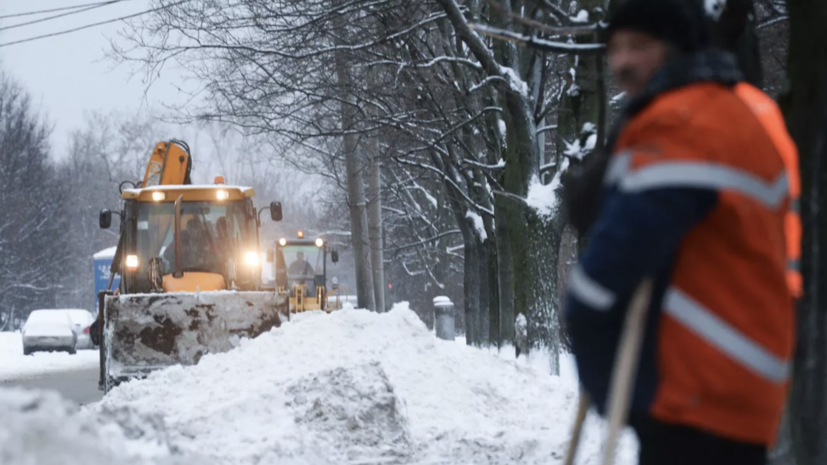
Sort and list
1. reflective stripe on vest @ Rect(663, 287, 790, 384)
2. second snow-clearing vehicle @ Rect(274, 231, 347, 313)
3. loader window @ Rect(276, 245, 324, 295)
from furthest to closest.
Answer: loader window @ Rect(276, 245, 324, 295) → second snow-clearing vehicle @ Rect(274, 231, 347, 313) → reflective stripe on vest @ Rect(663, 287, 790, 384)

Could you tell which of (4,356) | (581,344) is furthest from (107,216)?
(4,356)

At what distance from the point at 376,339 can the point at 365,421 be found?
2.54 metres

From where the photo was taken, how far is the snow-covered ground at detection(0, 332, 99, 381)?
22.6 metres

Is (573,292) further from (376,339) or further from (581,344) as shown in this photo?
(376,339)

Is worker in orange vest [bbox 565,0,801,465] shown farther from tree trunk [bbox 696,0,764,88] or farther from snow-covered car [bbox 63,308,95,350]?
snow-covered car [bbox 63,308,95,350]

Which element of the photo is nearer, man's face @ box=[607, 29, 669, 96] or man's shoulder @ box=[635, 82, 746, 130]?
man's shoulder @ box=[635, 82, 746, 130]

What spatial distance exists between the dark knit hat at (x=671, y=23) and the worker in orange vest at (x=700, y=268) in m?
0.12

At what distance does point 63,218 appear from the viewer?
52062 mm

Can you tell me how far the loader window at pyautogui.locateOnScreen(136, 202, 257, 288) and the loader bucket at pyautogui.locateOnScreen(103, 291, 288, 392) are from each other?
1.68 metres

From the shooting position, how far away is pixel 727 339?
2.25 metres

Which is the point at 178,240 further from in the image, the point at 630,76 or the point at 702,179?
the point at 702,179

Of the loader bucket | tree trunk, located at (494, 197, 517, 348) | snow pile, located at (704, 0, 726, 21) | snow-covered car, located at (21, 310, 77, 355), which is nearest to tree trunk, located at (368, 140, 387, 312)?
tree trunk, located at (494, 197, 517, 348)

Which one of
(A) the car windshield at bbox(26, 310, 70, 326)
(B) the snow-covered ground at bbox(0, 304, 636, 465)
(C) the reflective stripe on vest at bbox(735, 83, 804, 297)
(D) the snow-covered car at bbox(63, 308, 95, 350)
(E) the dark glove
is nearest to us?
(C) the reflective stripe on vest at bbox(735, 83, 804, 297)

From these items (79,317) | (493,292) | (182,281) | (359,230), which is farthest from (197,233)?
(79,317)
